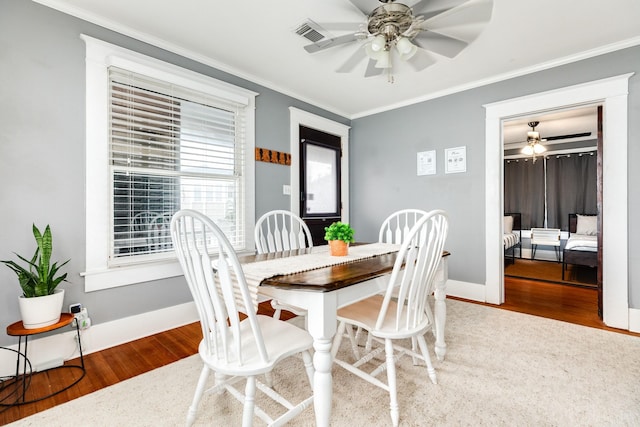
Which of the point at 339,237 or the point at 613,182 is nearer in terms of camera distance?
the point at 339,237

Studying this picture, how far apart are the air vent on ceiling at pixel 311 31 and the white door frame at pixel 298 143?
1.22 meters

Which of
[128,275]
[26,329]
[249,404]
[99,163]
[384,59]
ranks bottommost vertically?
[249,404]

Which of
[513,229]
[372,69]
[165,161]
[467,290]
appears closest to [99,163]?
[165,161]

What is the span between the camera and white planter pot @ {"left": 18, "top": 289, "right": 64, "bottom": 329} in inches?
65.5

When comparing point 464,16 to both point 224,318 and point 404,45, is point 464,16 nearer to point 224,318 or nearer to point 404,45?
point 404,45

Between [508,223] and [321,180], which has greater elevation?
[321,180]

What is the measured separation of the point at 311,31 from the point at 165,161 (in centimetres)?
160

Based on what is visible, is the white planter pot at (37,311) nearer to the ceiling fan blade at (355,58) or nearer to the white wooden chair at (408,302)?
the white wooden chair at (408,302)

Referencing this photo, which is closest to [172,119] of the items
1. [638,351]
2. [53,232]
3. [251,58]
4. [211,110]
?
[211,110]

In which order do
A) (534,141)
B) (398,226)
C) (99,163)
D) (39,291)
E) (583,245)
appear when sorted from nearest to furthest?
(39,291), (99,163), (398,226), (583,245), (534,141)

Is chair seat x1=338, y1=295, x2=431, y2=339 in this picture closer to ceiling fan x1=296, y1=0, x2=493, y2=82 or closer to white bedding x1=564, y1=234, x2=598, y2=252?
ceiling fan x1=296, y1=0, x2=493, y2=82

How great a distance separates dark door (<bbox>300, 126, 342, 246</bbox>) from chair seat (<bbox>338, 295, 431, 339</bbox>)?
206cm

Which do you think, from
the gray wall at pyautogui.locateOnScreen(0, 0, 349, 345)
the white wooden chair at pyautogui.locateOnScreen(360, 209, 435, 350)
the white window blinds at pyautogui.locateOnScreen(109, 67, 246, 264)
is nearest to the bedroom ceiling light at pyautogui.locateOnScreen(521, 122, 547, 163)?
the white wooden chair at pyautogui.locateOnScreen(360, 209, 435, 350)

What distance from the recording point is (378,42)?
190 centimetres
